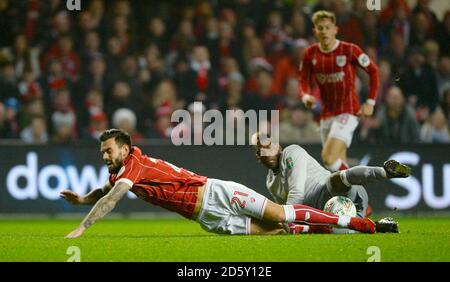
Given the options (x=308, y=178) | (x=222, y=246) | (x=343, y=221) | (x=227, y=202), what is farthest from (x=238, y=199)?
(x=308, y=178)

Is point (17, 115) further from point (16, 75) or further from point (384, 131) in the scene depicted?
point (384, 131)

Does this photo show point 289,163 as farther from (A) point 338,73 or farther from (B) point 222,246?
(A) point 338,73

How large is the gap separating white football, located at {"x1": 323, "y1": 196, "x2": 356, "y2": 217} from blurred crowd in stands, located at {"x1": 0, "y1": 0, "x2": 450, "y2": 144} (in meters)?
4.33

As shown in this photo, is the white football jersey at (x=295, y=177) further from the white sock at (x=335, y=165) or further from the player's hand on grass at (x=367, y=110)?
the player's hand on grass at (x=367, y=110)

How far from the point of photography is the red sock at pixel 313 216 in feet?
25.3

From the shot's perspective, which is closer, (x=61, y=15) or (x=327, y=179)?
(x=327, y=179)

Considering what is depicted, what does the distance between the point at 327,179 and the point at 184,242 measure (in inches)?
58.0

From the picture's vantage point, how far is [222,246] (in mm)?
7230

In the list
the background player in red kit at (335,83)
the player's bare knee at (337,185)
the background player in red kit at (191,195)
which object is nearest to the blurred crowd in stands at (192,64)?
the background player in red kit at (335,83)

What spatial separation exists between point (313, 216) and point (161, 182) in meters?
1.24

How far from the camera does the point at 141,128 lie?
13.2m

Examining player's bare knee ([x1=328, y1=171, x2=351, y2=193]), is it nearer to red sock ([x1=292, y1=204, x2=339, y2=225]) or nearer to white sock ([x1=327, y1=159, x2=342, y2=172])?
red sock ([x1=292, y1=204, x2=339, y2=225])

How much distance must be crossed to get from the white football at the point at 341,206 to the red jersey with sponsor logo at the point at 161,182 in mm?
1119
